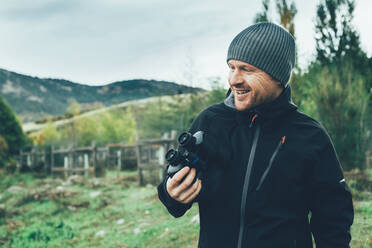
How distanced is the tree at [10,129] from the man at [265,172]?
24050 mm

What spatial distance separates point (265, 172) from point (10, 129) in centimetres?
2496

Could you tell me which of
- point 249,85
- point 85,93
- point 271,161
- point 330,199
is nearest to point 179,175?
point 271,161

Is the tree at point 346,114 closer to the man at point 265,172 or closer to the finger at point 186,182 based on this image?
the man at point 265,172

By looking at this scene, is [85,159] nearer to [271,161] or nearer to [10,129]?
[10,129]

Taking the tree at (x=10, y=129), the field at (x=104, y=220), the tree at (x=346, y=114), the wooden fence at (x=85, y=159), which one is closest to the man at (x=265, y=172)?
the field at (x=104, y=220)

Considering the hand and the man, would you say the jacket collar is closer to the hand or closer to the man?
the man

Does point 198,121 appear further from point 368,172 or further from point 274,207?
point 368,172

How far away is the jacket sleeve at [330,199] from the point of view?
1600mm

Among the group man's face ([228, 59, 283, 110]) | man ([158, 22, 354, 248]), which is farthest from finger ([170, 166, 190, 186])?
man's face ([228, 59, 283, 110])

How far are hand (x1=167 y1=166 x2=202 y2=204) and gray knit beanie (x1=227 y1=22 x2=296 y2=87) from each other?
625mm

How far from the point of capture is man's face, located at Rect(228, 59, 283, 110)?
5.58 feet

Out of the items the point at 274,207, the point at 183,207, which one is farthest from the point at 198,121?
the point at 274,207

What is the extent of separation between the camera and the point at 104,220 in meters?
7.86

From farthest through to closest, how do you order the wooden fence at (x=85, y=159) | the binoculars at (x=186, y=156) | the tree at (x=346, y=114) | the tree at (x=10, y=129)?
1. the tree at (x=10, y=129)
2. the wooden fence at (x=85, y=159)
3. the tree at (x=346, y=114)
4. the binoculars at (x=186, y=156)
